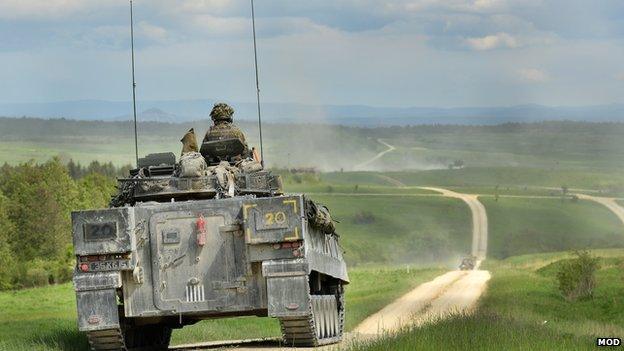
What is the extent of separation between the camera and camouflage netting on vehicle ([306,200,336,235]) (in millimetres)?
27172

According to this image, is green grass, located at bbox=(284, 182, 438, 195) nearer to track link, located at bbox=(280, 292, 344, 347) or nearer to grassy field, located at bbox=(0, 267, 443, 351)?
grassy field, located at bbox=(0, 267, 443, 351)

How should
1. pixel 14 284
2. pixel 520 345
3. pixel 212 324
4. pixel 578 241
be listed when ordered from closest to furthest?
1. pixel 520 345
2. pixel 212 324
3. pixel 14 284
4. pixel 578 241

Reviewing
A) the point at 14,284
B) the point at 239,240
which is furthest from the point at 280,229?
the point at 14,284

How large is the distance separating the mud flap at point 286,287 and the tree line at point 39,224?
63.4m

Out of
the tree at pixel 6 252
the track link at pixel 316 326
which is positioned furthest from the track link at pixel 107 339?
the tree at pixel 6 252

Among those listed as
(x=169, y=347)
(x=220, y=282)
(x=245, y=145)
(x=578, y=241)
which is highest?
(x=245, y=145)

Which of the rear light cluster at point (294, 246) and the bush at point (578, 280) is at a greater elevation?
the rear light cluster at point (294, 246)

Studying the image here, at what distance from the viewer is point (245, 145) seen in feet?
99.7

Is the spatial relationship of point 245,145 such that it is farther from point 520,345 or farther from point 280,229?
point 520,345

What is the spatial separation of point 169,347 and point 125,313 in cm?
587

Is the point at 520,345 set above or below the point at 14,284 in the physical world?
above

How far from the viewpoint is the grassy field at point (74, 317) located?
30641mm

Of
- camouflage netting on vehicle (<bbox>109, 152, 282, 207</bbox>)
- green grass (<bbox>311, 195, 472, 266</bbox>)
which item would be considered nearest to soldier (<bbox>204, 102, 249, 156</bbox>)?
camouflage netting on vehicle (<bbox>109, 152, 282, 207</bbox>)

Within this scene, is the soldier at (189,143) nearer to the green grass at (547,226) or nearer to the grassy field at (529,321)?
the grassy field at (529,321)
